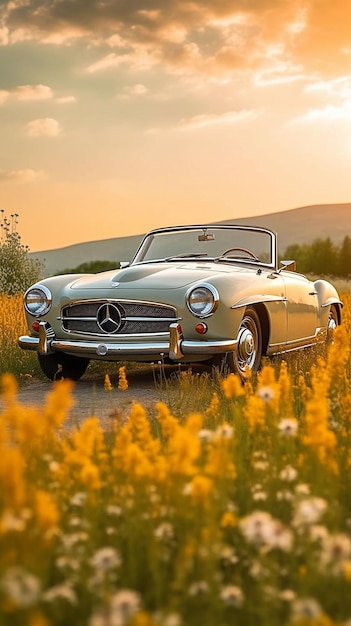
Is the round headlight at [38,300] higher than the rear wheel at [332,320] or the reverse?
higher

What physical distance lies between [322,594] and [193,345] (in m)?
5.22

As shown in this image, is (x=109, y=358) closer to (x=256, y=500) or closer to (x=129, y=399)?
(x=129, y=399)

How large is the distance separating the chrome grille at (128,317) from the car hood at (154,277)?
18 cm

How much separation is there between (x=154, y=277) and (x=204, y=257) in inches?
54.3

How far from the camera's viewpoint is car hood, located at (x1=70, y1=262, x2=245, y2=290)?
804cm

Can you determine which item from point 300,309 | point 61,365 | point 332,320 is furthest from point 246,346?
point 332,320

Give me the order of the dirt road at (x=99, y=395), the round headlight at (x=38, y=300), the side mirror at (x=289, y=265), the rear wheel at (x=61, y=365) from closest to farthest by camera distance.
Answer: the dirt road at (x=99, y=395) < the round headlight at (x=38, y=300) < the rear wheel at (x=61, y=365) < the side mirror at (x=289, y=265)

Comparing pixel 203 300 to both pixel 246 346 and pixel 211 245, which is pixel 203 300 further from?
pixel 211 245

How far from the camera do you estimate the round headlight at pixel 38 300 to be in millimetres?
8461

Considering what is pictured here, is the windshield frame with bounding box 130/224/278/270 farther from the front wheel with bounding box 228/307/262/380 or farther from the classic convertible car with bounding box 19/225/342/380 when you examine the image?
the front wheel with bounding box 228/307/262/380

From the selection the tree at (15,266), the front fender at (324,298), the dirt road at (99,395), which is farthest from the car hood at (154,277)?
the tree at (15,266)

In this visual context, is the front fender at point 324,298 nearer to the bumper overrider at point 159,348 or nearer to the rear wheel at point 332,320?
the rear wheel at point 332,320

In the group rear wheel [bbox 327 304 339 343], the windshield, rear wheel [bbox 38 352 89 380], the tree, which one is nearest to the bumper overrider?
rear wheel [bbox 38 352 89 380]

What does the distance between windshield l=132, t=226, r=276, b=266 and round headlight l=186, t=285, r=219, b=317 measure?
1.62 metres
